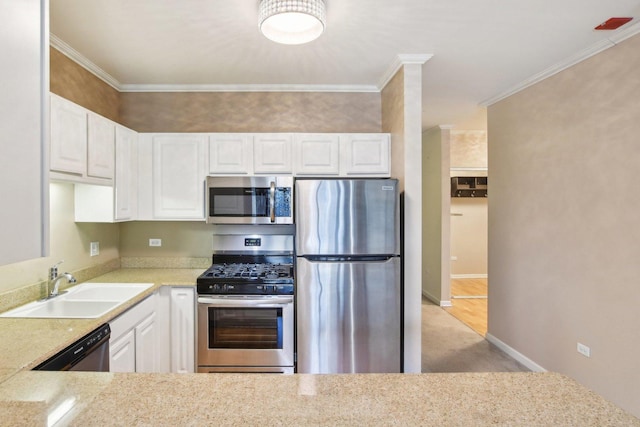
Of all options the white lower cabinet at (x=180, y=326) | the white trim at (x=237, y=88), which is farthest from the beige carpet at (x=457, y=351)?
the white trim at (x=237, y=88)

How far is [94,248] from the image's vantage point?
111 inches

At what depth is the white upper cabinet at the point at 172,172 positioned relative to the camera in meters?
2.88

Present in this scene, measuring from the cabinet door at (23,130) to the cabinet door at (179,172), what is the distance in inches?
86.0

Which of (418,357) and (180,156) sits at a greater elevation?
(180,156)

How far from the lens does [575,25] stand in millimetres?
2154

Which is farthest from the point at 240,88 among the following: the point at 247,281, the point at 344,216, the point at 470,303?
the point at 470,303

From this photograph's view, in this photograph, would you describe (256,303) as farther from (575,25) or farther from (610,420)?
(575,25)

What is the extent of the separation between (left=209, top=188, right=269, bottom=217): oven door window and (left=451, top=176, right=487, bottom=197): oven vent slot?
428cm

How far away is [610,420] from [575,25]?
7.75 feet

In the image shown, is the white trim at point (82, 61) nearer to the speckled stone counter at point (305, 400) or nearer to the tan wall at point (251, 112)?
the tan wall at point (251, 112)

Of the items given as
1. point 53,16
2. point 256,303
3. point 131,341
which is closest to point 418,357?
point 256,303

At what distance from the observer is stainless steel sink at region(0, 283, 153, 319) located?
2.00 m

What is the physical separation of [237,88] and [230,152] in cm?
73

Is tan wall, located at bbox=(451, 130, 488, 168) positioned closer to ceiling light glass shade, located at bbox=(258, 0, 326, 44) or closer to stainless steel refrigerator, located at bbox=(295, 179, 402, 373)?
stainless steel refrigerator, located at bbox=(295, 179, 402, 373)
